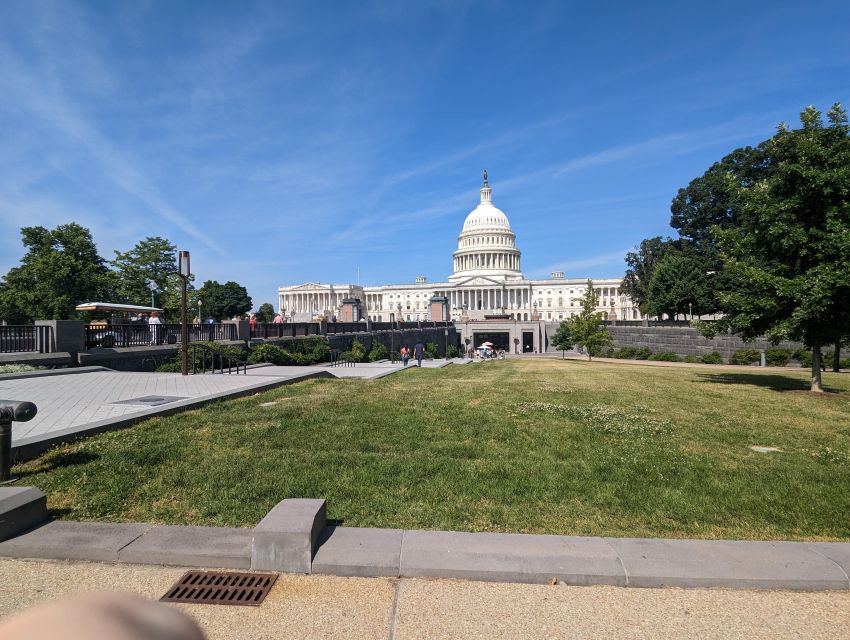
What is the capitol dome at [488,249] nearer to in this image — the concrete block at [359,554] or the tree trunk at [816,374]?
the tree trunk at [816,374]

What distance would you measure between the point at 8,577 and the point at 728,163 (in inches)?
2623

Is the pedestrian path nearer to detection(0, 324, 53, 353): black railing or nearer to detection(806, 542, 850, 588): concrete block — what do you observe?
detection(0, 324, 53, 353): black railing

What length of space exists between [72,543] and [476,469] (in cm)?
464

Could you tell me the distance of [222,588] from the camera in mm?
4180

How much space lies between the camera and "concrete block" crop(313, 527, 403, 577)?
4.39m

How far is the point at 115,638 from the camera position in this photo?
819 millimetres

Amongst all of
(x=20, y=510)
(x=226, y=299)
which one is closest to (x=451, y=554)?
(x=20, y=510)

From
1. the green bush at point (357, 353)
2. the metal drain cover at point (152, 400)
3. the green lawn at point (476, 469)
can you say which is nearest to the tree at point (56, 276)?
the green bush at point (357, 353)

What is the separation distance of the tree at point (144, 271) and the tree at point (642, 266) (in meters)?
59.3

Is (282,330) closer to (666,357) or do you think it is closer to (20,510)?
(20,510)

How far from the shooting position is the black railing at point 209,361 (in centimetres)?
2008

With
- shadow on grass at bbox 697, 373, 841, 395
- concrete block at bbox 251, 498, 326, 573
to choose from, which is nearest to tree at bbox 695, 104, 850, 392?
shadow on grass at bbox 697, 373, 841, 395

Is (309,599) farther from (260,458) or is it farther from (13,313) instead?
(13,313)

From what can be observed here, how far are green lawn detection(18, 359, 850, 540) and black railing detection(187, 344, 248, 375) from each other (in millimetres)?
9097
